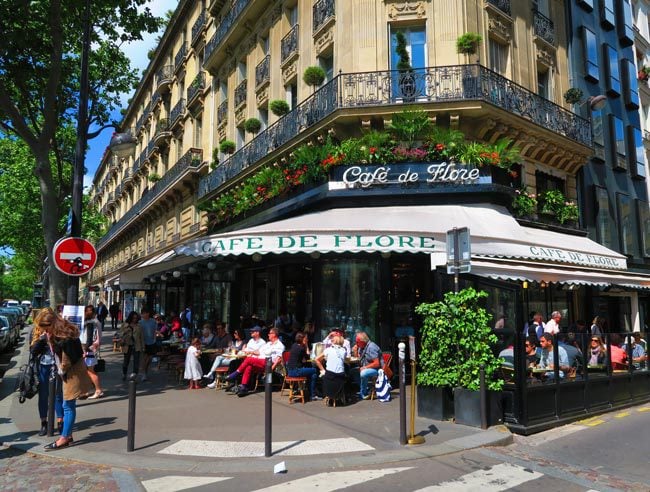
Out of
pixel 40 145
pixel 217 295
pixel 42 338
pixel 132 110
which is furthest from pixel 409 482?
pixel 132 110

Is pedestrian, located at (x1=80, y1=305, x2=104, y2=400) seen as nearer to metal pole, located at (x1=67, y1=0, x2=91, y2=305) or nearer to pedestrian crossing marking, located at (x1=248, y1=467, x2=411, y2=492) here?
metal pole, located at (x1=67, y1=0, x2=91, y2=305)

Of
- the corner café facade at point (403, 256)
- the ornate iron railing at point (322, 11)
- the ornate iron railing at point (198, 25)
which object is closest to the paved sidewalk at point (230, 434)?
the corner café facade at point (403, 256)

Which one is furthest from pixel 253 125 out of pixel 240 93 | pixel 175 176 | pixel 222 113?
pixel 175 176

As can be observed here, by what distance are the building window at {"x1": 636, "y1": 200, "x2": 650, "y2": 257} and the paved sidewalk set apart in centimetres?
1566

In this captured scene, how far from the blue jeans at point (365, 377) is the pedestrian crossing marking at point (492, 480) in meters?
4.13

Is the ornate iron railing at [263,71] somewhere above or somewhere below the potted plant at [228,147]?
above

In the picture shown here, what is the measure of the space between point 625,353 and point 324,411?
606cm

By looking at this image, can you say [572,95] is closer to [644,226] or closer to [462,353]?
Answer: [644,226]

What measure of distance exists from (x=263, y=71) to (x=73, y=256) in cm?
1264

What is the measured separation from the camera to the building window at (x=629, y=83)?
21031 millimetres

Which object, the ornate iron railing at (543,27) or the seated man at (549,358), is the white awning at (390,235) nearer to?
the seated man at (549,358)

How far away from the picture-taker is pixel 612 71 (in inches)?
797

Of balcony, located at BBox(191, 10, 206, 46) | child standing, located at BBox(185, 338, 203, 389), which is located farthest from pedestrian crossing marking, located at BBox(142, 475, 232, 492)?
balcony, located at BBox(191, 10, 206, 46)

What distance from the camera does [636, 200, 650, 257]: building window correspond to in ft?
66.9
